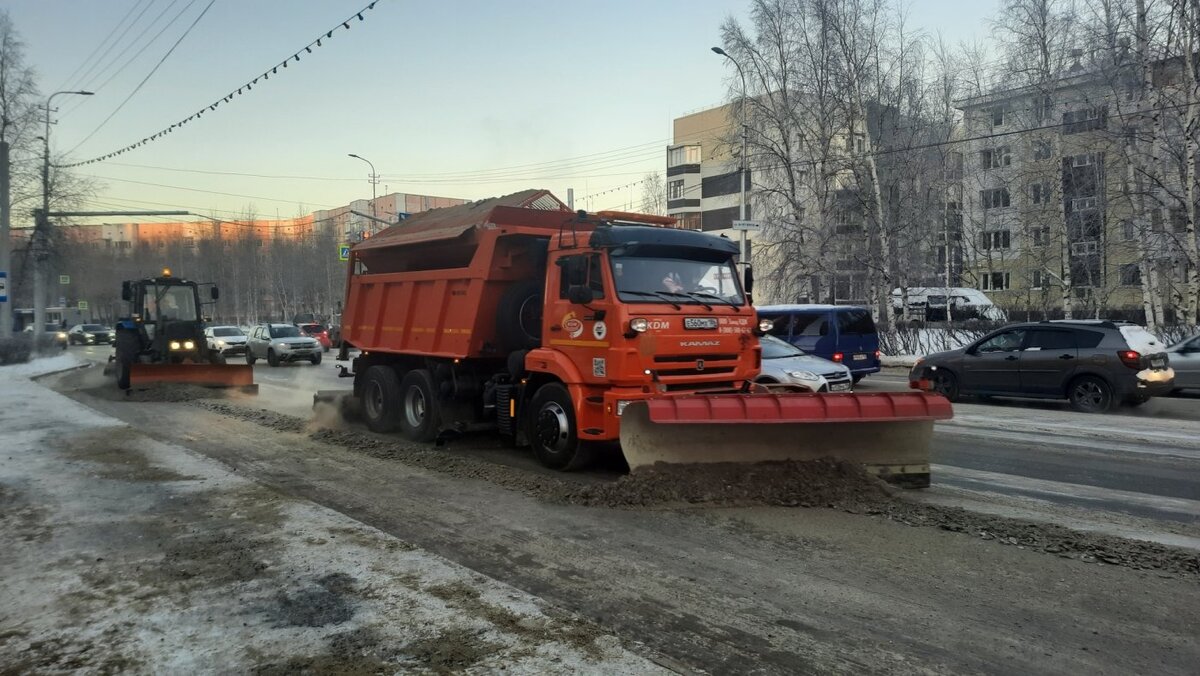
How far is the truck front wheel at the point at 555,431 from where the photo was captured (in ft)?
26.5

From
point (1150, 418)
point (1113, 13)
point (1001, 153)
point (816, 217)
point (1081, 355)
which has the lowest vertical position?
point (1150, 418)

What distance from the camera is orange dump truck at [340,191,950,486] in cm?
718

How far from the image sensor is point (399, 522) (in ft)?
21.1

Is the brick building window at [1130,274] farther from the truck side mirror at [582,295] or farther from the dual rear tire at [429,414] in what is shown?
the truck side mirror at [582,295]

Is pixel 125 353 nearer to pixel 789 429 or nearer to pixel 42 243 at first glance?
pixel 789 429

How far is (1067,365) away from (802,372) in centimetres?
500

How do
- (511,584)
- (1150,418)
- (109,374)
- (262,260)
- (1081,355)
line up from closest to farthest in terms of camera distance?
(511,584)
(1150,418)
(1081,355)
(109,374)
(262,260)

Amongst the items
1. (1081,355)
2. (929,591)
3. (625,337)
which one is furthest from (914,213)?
(929,591)

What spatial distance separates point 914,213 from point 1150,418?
68.2 ft

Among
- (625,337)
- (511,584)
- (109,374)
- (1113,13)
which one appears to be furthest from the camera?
(1113,13)

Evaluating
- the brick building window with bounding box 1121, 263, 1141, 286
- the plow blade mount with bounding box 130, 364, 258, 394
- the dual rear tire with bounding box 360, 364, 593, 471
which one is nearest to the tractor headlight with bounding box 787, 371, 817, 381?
the dual rear tire with bounding box 360, 364, 593, 471

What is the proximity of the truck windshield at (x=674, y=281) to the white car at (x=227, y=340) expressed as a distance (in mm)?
26842

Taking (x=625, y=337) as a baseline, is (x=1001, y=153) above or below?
above

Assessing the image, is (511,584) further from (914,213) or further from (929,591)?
(914,213)
